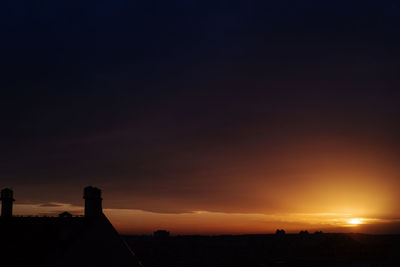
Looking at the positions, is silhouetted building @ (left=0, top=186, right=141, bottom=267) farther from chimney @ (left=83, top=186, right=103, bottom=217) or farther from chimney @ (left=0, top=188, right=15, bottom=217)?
chimney @ (left=0, top=188, right=15, bottom=217)

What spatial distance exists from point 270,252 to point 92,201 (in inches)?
4005

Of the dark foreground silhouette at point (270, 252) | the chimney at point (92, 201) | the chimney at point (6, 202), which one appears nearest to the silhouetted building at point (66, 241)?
the chimney at point (92, 201)

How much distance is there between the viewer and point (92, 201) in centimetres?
3809

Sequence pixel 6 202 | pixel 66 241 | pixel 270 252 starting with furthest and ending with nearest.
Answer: pixel 270 252 → pixel 6 202 → pixel 66 241

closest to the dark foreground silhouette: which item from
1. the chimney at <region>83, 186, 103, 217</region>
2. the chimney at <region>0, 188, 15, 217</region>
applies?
the chimney at <region>83, 186, 103, 217</region>

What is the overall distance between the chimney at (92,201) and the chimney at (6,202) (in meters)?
7.17

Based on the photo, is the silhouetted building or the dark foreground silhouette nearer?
the silhouetted building

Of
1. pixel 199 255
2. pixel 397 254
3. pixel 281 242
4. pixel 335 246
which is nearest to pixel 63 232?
pixel 397 254

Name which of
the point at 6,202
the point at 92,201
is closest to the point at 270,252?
the point at 92,201

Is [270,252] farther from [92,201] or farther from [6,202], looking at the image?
[6,202]

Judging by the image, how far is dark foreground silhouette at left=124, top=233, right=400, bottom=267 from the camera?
98.8 m

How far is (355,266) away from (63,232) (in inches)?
2770

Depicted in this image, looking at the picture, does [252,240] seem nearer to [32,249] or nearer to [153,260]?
[153,260]

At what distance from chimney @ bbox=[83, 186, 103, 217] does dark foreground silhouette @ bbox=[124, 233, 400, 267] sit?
6135cm
